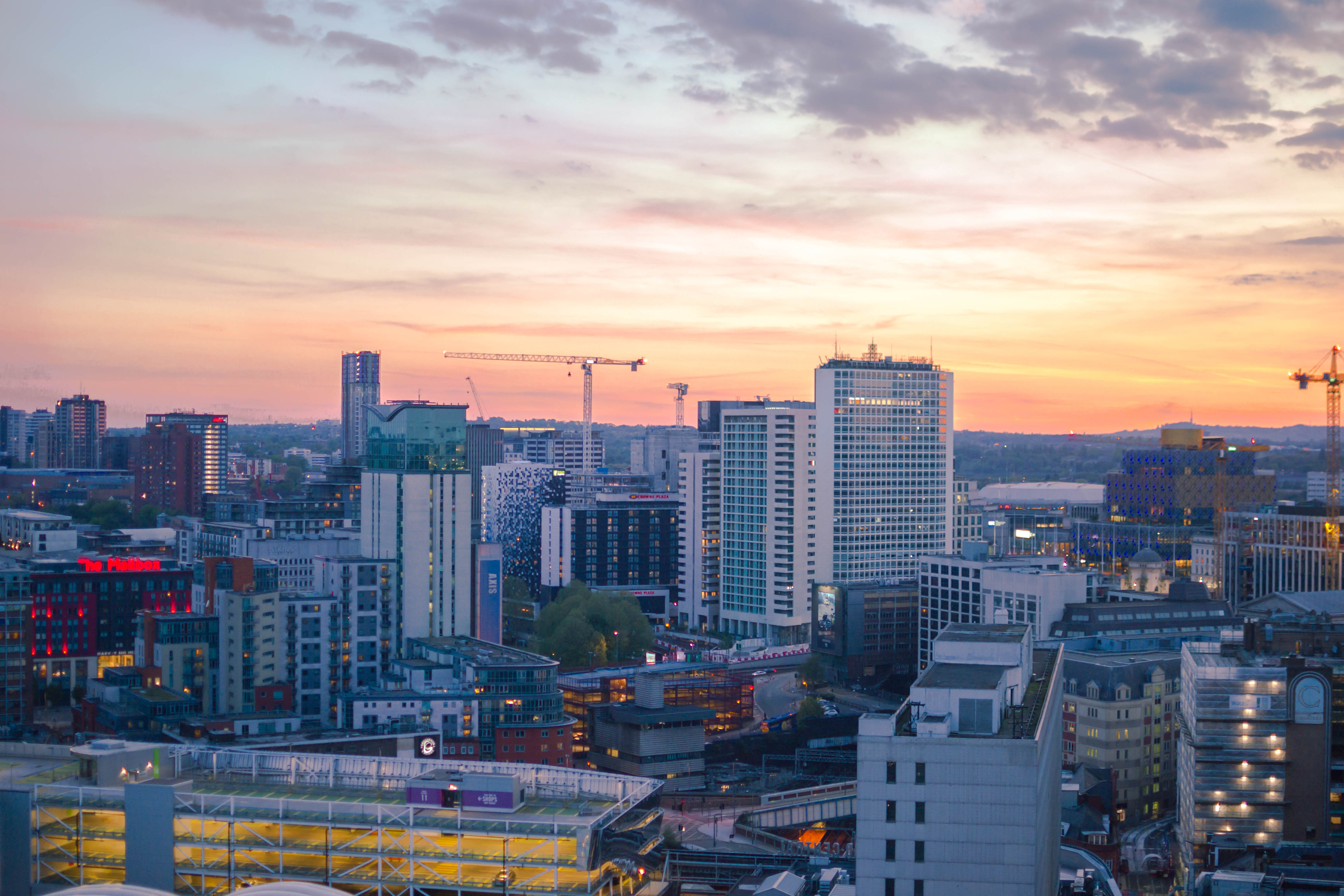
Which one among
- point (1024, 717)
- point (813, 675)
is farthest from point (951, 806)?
point (813, 675)

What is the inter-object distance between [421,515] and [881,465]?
4661 cm

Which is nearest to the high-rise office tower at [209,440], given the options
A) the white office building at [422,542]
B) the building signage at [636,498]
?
the building signage at [636,498]

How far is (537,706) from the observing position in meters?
62.3

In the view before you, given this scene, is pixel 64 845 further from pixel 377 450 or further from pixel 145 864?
pixel 377 450

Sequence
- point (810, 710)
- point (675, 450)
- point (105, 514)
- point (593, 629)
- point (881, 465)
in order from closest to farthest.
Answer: point (810, 710)
point (593, 629)
point (881, 465)
point (105, 514)
point (675, 450)

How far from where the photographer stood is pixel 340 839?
1086 inches

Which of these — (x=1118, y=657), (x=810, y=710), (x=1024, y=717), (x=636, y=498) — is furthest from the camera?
→ (x=636, y=498)

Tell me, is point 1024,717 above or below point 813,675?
above

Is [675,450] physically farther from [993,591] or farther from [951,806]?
[951,806]

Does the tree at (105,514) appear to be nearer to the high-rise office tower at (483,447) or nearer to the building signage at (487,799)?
the high-rise office tower at (483,447)

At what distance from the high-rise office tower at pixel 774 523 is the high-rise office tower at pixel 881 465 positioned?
0.96m

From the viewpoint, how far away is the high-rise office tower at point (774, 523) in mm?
108375

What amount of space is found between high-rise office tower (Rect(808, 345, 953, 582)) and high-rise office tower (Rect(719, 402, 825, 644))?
961 mm

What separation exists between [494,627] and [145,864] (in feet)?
190
